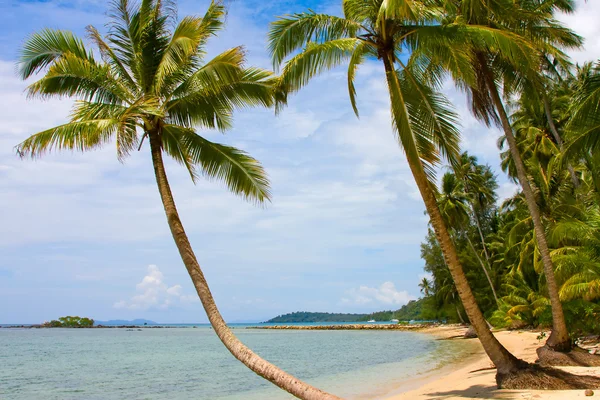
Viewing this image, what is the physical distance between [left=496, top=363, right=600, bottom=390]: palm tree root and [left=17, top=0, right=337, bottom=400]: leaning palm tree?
184 inches

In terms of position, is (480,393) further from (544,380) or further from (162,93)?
(162,93)

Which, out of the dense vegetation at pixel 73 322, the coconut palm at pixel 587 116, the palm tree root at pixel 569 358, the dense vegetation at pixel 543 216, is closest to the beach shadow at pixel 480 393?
the palm tree root at pixel 569 358

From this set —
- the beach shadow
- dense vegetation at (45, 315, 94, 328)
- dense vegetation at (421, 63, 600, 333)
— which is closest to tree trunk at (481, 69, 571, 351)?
dense vegetation at (421, 63, 600, 333)

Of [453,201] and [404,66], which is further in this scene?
[453,201]

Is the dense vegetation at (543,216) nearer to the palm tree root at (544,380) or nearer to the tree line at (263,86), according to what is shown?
the tree line at (263,86)

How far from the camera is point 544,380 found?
8.02m

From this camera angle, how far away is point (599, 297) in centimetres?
1534

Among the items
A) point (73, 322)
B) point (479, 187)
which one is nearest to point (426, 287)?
point (479, 187)

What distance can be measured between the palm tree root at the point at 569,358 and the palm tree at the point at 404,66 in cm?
251

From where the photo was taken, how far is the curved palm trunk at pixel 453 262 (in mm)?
8266

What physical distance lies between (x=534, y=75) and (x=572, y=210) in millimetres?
15354

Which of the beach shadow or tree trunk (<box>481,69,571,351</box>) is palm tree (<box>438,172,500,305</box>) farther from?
the beach shadow

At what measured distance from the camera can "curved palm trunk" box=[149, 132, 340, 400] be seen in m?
6.71

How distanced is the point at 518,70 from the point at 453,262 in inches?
200
